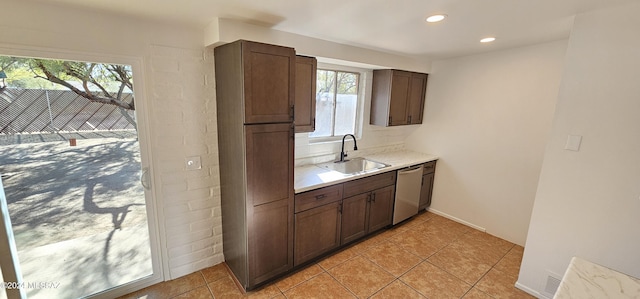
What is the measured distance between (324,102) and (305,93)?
67 cm

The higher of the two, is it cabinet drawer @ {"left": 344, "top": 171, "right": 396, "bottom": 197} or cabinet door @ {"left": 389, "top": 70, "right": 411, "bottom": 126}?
cabinet door @ {"left": 389, "top": 70, "right": 411, "bottom": 126}

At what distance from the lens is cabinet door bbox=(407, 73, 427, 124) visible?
11.5 ft

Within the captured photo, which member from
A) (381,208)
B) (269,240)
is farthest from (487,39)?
(269,240)

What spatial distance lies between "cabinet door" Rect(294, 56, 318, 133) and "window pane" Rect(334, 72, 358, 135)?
0.79 metres

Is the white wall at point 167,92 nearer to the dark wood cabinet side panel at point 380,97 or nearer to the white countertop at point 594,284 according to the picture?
the dark wood cabinet side panel at point 380,97

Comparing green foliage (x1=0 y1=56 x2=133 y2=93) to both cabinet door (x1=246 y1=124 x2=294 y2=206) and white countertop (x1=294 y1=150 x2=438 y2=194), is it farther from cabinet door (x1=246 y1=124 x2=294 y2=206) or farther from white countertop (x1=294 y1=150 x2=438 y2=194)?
white countertop (x1=294 y1=150 x2=438 y2=194)

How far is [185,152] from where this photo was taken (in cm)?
216

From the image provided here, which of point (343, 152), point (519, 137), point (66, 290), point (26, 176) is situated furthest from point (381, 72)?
point (66, 290)

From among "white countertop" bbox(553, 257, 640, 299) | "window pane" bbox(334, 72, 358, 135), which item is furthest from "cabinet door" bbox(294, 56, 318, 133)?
"white countertop" bbox(553, 257, 640, 299)

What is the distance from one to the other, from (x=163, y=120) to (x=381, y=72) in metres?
2.49

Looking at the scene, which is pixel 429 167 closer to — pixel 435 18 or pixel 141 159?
pixel 435 18

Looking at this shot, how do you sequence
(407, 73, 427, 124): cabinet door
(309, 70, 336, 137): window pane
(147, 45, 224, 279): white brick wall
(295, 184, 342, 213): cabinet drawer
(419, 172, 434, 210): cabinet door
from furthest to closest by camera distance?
(419, 172, 434, 210): cabinet door, (407, 73, 427, 124): cabinet door, (309, 70, 336, 137): window pane, (295, 184, 342, 213): cabinet drawer, (147, 45, 224, 279): white brick wall

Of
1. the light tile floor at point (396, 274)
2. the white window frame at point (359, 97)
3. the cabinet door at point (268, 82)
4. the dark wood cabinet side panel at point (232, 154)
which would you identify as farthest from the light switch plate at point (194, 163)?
the white window frame at point (359, 97)

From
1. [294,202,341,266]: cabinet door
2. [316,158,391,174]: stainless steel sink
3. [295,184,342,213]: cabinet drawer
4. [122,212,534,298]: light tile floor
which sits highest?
[316,158,391,174]: stainless steel sink
